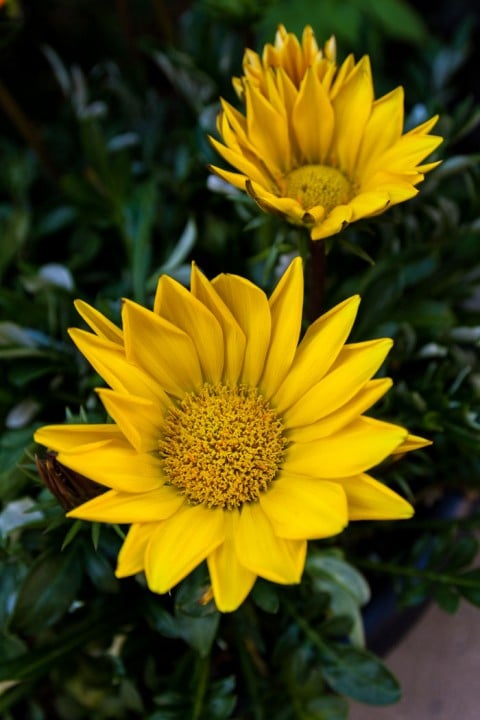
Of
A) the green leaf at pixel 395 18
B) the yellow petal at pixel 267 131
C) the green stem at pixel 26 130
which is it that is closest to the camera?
the yellow petal at pixel 267 131

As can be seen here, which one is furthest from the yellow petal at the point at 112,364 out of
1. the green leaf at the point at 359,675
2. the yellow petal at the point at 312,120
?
the green leaf at the point at 359,675

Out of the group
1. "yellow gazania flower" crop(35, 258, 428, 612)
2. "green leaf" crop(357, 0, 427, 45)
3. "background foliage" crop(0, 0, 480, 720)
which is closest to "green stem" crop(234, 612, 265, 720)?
"background foliage" crop(0, 0, 480, 720)

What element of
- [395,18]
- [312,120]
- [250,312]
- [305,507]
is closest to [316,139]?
[312,120]

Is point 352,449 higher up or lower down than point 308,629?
higher up

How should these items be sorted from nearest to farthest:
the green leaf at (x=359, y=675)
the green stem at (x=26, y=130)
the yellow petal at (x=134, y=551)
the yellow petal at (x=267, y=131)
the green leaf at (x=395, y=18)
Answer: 1. the yellow petal at (x=134, y=551)
2. the yellow petal at (x=267, y=131)
3. the green leaf at (x=359, y=675)
4. the green stem at (x=26, y=130)
5. the green leaf at (x=395, y=18)

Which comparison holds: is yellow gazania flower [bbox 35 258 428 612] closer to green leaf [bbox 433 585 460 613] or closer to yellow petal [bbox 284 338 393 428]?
yellow petal [bbox 284 338 393 428]

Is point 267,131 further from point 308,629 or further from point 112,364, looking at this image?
point 308,629

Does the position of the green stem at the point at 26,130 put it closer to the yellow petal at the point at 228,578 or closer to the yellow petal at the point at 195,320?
the yellow petal at the point at 195,320
